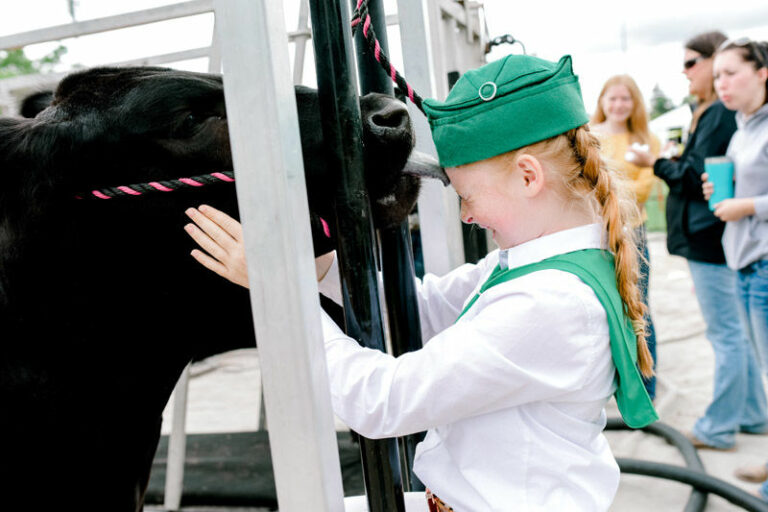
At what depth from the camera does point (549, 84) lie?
4.15ft

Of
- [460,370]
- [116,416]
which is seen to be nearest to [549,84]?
[460,370]

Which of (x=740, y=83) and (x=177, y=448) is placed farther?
(x=177, y=448)

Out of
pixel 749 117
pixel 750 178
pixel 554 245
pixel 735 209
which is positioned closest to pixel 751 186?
pixel 750 178

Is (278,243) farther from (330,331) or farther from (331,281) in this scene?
(331,281)

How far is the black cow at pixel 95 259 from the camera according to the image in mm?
1408

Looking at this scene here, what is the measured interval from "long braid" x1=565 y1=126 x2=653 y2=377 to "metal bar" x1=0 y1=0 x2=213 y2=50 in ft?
6.90

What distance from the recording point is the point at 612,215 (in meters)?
1.38

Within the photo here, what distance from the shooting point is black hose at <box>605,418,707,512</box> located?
306 centimetres

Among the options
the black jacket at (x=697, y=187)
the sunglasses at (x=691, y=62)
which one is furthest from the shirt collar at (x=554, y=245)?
the sunglasses at (x=691, y=62)

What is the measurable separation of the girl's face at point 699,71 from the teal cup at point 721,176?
64 cm

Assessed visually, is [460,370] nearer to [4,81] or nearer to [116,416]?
[116,416]

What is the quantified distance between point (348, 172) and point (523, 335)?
408 millimetres

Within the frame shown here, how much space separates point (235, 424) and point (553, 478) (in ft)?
14.9

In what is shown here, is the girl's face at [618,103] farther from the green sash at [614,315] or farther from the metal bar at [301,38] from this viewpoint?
the green sash at [614,315]
